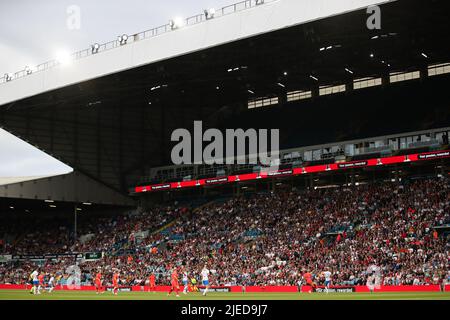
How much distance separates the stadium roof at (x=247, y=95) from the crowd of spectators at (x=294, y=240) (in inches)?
247

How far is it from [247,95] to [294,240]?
71.9 feet

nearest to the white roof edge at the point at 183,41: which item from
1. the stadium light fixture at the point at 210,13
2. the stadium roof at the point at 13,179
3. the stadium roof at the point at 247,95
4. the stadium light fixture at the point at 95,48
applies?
the stadium roof at the point at 247,95

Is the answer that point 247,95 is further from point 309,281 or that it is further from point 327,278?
point 327,278

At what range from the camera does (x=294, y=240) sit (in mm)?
52906

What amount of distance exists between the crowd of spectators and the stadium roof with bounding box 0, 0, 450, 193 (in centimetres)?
629

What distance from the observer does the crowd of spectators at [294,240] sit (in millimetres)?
43750

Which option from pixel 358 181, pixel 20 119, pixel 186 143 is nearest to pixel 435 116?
pixel 358 181

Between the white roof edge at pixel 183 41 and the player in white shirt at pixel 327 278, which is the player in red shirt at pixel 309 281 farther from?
the white roof edge at pixel 183 41

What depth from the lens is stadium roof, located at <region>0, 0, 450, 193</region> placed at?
4734cm

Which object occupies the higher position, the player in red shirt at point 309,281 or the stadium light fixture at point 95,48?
the stadium light fixture at point 95,48

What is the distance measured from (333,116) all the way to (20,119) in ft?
98.7

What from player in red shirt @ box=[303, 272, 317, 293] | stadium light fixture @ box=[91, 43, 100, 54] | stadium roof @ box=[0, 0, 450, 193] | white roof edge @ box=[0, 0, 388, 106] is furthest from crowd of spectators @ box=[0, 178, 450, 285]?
stadium light fixture @ box=[91, 43, 100, 54]

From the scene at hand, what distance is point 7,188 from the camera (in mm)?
65750
